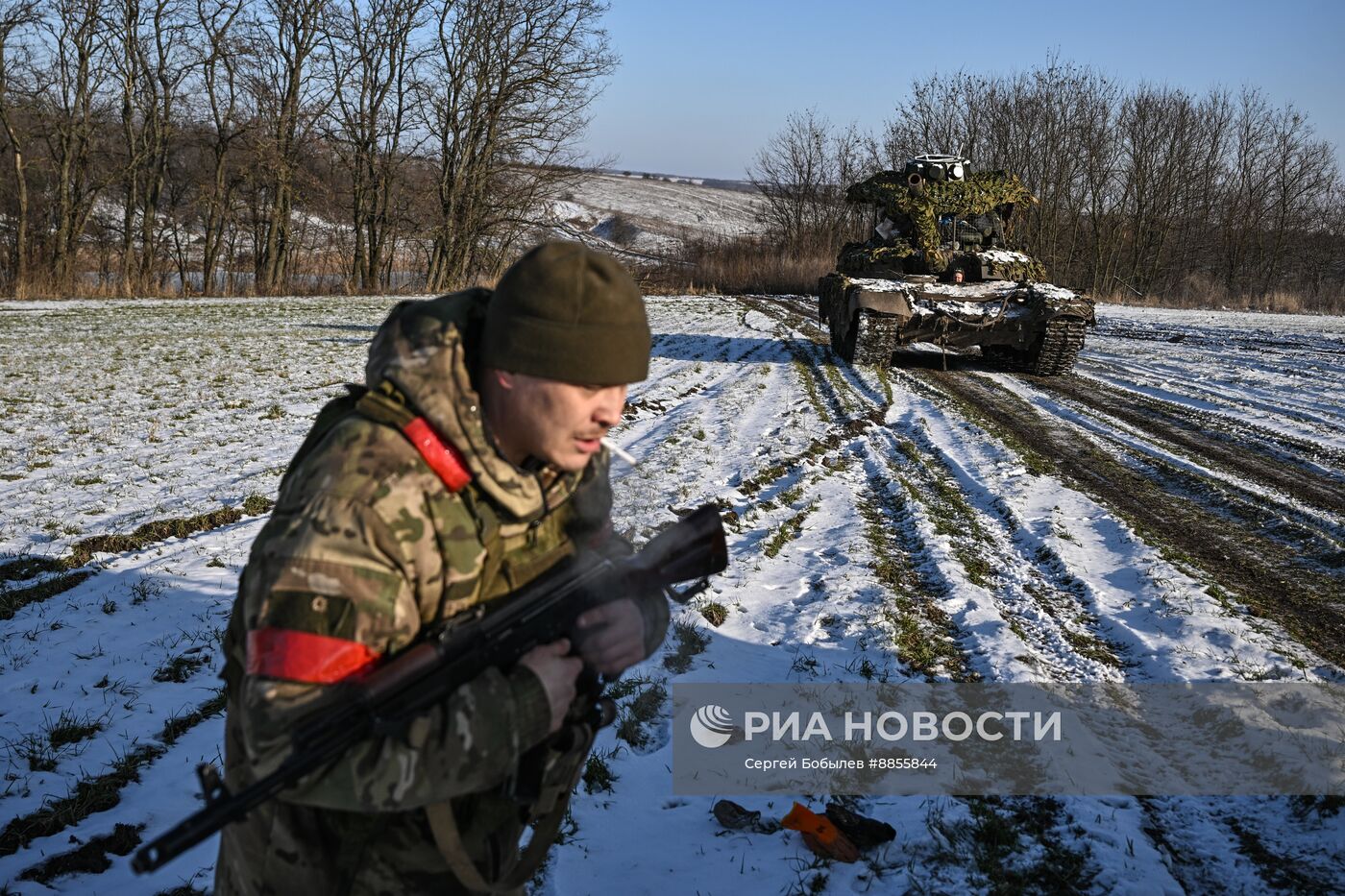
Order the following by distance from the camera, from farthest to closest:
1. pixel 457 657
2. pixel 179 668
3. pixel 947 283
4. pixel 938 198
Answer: pixel 938 198
pixel 947 283
pixel 179 668
pixel 457 657

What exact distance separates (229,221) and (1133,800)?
124 feet

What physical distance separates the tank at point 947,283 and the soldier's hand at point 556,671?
1208cm

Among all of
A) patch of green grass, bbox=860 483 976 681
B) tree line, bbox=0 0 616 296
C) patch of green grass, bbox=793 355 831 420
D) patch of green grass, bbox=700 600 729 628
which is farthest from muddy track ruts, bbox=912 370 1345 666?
tree line, bbox=0 0 616 296

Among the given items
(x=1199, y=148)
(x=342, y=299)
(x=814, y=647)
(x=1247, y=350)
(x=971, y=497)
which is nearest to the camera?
(x=814, y=647)

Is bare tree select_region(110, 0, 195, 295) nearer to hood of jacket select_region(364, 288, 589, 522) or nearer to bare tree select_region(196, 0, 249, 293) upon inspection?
bare tree select_region(196, 0, 249, 293)

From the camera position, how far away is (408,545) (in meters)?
1.52

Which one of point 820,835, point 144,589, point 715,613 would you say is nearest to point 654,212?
point 144,589

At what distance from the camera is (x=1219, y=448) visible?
345 inches

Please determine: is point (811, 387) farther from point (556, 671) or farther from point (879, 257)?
point (556, 671)

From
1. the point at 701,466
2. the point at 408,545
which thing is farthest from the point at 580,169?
the point at 408,545

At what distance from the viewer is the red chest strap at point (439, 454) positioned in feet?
5.10

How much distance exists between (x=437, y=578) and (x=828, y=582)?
422 cm

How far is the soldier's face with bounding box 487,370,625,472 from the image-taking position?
1.67m

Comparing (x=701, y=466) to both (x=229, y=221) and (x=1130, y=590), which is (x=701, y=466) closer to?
(x=1130, y=590)
